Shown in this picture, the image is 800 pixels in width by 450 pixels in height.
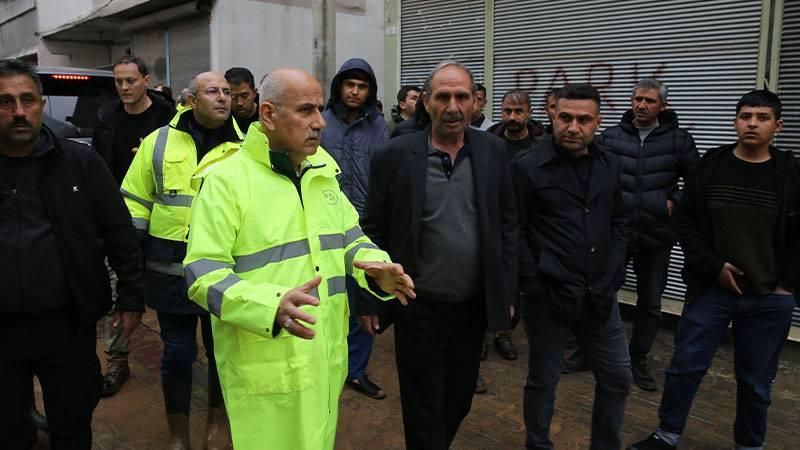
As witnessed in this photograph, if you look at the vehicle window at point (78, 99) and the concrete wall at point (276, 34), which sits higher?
the concrete wall at point (276, 34)

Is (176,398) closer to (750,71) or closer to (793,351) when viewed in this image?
(793,351)

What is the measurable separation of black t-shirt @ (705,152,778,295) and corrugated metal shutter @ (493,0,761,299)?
2.37m

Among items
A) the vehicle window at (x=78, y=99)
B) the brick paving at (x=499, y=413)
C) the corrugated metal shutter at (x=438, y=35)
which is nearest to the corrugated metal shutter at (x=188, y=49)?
the corrugated metal shutter at (x=438, y=35)

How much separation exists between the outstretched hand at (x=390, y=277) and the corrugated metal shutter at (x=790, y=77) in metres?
4.42

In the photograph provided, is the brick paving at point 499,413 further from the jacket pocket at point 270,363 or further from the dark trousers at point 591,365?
the jacket pocket at point 270,363

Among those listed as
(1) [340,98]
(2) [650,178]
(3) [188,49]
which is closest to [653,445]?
(2) [650,178]

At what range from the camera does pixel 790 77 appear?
5320mm

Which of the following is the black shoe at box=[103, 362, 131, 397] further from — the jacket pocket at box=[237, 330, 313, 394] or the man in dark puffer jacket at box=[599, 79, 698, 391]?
the man in dark puffer jacket at box=[599, 79, 698, 391]

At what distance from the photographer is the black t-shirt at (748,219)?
11.8ft

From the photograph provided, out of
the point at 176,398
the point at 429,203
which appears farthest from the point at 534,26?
the point at 176,398

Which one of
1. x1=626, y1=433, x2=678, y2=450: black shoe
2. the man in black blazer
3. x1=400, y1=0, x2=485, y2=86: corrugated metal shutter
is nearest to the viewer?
the man in black blazer

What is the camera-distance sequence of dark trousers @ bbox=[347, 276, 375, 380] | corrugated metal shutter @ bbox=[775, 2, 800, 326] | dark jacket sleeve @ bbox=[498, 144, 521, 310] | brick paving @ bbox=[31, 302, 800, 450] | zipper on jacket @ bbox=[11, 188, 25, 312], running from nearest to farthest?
zipper on jacket @ bbox=[11, 188, 25, 312] < dark jacket sleeve @ bbox=[498, 144, 521, 310] < brick paving @ bbox=[31, 302, 800, 450] < dark trousers @ bbox=[347, 276, 375, 380] < corrugated metal shutter @ bbox=[775, 2, 800, 326]

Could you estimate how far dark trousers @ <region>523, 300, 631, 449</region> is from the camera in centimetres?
342

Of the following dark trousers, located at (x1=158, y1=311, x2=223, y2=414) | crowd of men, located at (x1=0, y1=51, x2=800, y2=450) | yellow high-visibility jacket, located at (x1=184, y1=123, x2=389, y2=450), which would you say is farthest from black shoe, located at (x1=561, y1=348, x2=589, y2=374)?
yellow high-visibility jacket, located at (x1=184, y1=123, x2=389, y2=450)
